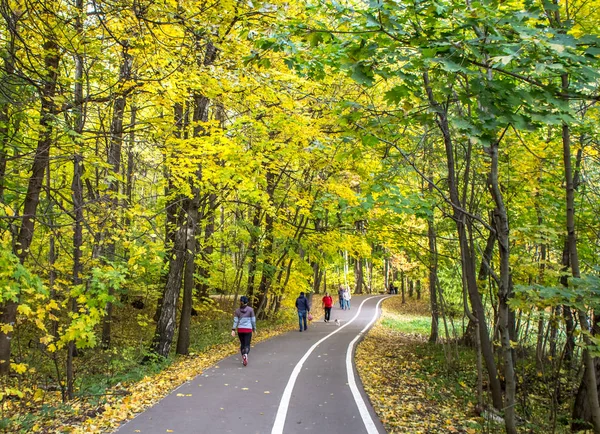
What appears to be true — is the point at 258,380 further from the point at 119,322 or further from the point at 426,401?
the point at 119,322

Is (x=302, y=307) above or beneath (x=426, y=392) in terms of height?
above

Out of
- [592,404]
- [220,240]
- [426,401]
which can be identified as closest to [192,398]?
[426,401]

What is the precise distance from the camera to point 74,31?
6598 mm

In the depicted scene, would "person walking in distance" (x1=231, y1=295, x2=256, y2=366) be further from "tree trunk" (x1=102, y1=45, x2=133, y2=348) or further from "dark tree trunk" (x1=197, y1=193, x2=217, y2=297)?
"dark tree trunk" (x1=197, y1=193, x2=217, y2=297)

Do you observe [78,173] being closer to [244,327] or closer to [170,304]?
[170,304]

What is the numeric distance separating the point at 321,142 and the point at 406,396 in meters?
5.70

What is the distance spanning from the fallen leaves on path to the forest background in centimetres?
87

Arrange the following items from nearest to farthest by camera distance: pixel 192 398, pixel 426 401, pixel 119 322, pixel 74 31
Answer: pixel 74 31, pixel 192 398, pixel 426 401, pixel 119 322

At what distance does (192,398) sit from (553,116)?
6983 mm

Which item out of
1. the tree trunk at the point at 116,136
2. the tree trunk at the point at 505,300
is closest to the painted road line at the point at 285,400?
the tree trunk at the point at 505,300

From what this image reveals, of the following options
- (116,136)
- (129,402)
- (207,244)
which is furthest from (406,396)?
(207,244)

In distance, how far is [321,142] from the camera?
8.02 metres

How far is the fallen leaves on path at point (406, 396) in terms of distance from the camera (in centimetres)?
656

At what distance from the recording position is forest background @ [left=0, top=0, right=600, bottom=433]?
11.3ft
